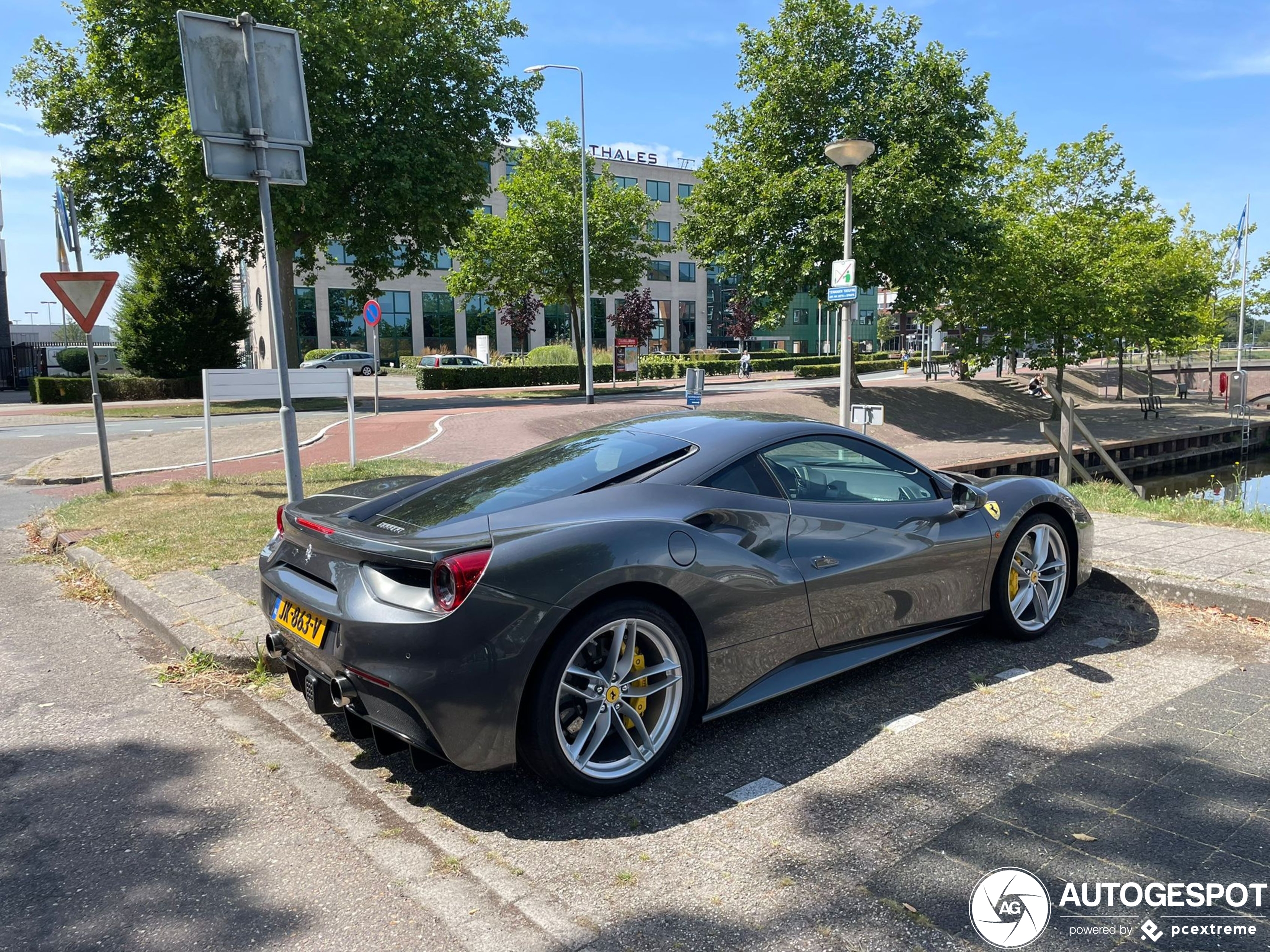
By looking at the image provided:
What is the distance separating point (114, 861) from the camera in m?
2.83

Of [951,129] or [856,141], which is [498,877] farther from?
[951,129]

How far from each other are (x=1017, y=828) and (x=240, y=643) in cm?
386

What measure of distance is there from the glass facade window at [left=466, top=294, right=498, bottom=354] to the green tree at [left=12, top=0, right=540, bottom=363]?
3030 cm

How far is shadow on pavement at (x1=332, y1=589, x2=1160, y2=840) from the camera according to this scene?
123 inches

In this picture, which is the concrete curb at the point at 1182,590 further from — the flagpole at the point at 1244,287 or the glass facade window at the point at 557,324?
the glass facade window at the point at 557,324

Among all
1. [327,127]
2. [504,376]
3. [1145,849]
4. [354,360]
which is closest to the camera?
[1145,849]

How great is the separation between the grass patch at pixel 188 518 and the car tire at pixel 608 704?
2.87m

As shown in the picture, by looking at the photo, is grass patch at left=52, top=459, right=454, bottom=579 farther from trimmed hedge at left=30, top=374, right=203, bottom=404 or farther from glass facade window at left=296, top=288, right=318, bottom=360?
glass facade window at left=296, top=288, right=318, bottom=360

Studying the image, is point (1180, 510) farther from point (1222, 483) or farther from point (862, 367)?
point (862, 367)

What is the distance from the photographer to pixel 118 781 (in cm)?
341

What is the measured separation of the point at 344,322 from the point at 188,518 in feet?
169

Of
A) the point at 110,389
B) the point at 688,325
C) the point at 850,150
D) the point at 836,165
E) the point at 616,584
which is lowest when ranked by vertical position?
the point at 616,584

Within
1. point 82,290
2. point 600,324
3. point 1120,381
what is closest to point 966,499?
point 82,290

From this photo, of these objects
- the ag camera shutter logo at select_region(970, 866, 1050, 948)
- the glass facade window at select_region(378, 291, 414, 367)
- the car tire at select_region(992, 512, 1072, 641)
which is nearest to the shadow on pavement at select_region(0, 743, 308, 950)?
the ag camera shutter logo at select_region(970, 866, 1050, 948)
